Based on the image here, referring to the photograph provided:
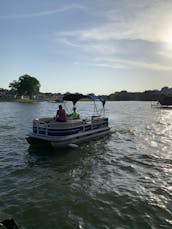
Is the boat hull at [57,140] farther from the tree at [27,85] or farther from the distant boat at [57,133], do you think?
the tree at [27,85]

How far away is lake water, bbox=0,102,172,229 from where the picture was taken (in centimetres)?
842

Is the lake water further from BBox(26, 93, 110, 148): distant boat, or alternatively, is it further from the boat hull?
BBox(26, 93, 110, 148): distant boat

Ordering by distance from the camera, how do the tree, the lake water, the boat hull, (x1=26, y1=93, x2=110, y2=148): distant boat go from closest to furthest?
the lake water → the boat hull → (x1=26, y1=93, x2=110, y2=148): distant boat → the tree

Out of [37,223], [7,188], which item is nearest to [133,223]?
[37,223]

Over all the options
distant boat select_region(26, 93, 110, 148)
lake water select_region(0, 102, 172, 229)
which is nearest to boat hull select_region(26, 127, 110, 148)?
distant boat select_region(26, 93, 110, 148)

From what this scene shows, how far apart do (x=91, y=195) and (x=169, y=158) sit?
26.0ft

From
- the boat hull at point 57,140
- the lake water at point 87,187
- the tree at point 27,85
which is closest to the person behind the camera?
the lake water at point 87,187

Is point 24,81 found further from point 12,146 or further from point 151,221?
point 151,221

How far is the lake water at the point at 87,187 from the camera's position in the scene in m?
8.42

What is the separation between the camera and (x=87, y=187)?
11133 millimetres

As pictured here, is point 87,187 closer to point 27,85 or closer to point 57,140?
point 57,140

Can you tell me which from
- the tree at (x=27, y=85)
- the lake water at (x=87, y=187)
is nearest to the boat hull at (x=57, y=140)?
the lake water at (x=87, y=187)

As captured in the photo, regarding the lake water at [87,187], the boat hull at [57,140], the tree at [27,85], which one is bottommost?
the lake water at [87,187]

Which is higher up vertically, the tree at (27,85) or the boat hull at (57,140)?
the tree at (27,85)
